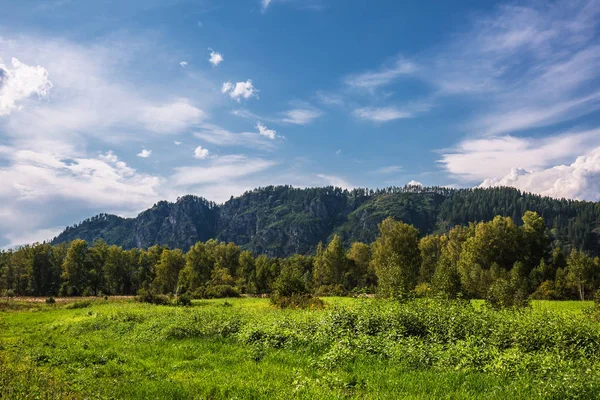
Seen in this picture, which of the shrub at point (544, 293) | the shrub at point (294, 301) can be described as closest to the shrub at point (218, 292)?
the shrub at point (294, 301)

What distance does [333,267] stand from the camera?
333ft

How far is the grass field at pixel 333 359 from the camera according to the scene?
11884 millimetres

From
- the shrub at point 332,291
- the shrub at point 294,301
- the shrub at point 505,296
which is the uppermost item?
the shrub at point 505,296

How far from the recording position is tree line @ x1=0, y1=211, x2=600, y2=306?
61.1 metres

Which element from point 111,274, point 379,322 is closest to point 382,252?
point 379,322

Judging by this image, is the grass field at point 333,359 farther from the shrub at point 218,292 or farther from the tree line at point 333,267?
the shrub at point 218,292

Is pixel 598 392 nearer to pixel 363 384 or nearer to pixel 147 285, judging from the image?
pixel 363 384

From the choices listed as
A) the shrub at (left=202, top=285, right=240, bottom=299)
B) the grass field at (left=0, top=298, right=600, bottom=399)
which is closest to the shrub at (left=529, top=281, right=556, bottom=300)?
the grass field at (left=0, top=298, right=600, bottom=399)

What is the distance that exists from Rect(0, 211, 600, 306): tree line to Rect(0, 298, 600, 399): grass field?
22.5m

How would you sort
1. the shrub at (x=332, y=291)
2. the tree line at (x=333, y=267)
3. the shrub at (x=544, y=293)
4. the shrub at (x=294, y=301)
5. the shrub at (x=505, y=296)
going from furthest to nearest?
the shrub at (x=332, y=291) → the tree line at (x=333, y=267) → the shrub at (x=544, y=293) → the shrub at (x=294, y=301) → the shrub at (x=505, y=296)

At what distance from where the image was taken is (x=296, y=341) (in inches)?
714

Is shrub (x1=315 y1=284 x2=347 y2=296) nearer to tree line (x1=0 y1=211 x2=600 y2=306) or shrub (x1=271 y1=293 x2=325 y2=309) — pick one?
A: tree line (x1=0 y1=211 x2=600 y2=306)

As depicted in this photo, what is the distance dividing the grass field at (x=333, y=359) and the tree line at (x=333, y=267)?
73.8ft

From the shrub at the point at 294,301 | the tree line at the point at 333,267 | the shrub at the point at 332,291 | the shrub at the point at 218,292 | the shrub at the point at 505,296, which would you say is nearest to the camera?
the shrub at the point at 505,296
